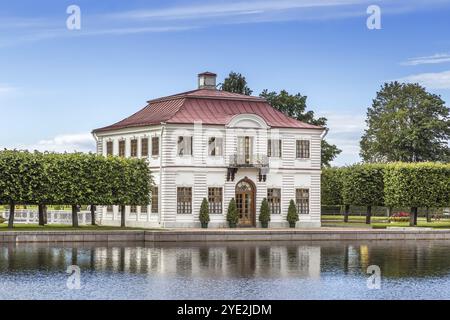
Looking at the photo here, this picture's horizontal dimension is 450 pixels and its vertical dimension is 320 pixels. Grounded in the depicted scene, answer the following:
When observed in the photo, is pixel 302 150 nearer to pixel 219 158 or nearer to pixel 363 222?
pixel 219 158

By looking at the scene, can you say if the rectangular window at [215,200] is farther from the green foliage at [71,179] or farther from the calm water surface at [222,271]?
the calm water surface at [222,271]

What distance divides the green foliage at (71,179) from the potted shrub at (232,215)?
5369 millimetres

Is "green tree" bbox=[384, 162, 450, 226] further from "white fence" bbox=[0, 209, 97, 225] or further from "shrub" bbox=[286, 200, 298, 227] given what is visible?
"white fence" bbox=[0, 209, 97, 225]

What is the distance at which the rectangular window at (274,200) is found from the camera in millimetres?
72562

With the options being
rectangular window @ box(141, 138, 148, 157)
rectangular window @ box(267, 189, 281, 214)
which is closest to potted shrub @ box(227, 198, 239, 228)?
rectangular window @ box(267, 189, 281, 214)

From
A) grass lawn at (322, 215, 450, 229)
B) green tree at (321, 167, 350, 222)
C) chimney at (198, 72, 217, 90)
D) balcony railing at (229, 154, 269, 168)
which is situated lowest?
grass lawn at (322, 215, 450, 229)

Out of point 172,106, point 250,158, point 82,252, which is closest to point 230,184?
point 250,158

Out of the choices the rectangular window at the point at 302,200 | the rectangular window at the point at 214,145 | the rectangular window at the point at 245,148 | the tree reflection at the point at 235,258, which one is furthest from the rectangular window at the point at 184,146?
the tree reflection at the point at 235,258

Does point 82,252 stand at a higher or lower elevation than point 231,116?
lower

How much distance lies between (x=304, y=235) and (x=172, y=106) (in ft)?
49.2

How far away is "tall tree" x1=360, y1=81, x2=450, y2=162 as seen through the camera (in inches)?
4230

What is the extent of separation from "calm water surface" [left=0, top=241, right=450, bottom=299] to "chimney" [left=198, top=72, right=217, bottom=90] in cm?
2031
